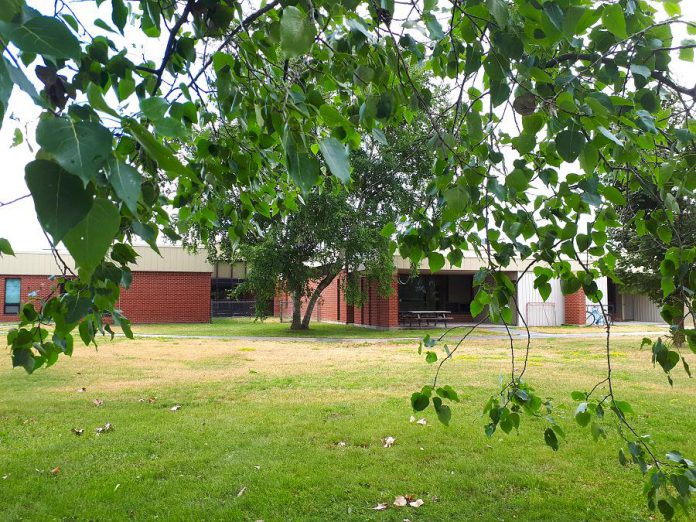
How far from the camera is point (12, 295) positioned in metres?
26.8

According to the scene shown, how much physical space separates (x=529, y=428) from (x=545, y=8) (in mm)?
5284

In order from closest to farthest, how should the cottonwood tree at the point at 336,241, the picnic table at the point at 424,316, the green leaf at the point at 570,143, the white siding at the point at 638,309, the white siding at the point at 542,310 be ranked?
the green leaf at the point at 570,143, the cottonwood tree at the point at 336,241, the picnic table at the point at 424,316, the white siding at the point at 542,310, the white siding at the point at 638,309

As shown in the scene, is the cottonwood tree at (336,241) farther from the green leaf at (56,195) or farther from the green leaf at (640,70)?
the green leaf at (56,195)

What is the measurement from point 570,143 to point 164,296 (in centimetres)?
2788

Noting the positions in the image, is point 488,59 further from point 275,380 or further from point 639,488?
point 275,380

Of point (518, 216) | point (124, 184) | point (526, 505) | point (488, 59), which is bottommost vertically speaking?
point (526, 505)

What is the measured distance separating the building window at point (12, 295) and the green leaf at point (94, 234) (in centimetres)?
3044

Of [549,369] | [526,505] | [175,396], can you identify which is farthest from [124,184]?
[549,369]

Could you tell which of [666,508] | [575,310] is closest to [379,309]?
[575,310]

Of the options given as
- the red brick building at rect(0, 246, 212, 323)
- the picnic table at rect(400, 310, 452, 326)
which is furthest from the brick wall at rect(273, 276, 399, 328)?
the red brick building at rect(0, 246, 212, 323)

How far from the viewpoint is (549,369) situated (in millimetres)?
10406

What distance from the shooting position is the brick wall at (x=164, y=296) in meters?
26.6

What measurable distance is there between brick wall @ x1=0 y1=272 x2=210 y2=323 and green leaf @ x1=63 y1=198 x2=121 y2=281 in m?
27.8

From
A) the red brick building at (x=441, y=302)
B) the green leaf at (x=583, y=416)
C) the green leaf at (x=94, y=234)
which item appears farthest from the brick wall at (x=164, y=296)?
the green leaf at (x=94, y=234)
